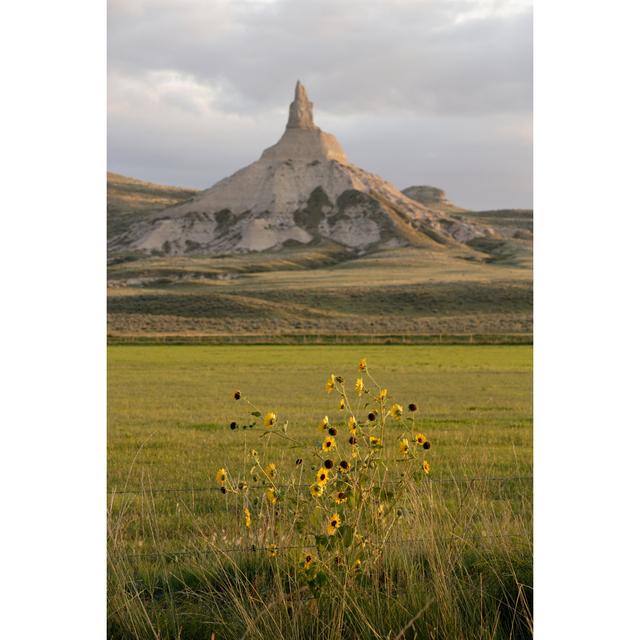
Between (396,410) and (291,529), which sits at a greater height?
(396,410)

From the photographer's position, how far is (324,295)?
97.8 m

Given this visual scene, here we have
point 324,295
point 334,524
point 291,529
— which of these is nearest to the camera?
point 334,524

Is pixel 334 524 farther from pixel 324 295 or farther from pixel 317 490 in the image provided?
pixel 324 295

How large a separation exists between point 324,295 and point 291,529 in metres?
94.0

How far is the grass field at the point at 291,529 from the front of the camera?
3.44 metres

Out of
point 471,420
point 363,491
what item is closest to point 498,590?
point 363,491

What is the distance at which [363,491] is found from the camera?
3.64 metres

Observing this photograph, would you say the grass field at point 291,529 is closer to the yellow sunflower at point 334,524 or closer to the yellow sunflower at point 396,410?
the yellow sunflower at point 334,524

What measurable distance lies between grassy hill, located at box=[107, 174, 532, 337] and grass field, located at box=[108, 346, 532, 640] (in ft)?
102

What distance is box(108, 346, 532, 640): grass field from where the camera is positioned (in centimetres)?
344

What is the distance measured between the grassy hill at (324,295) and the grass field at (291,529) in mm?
31239

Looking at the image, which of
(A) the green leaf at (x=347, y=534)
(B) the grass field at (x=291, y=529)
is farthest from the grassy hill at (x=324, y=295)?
(A) the green leaf at (x=347, y=534)
